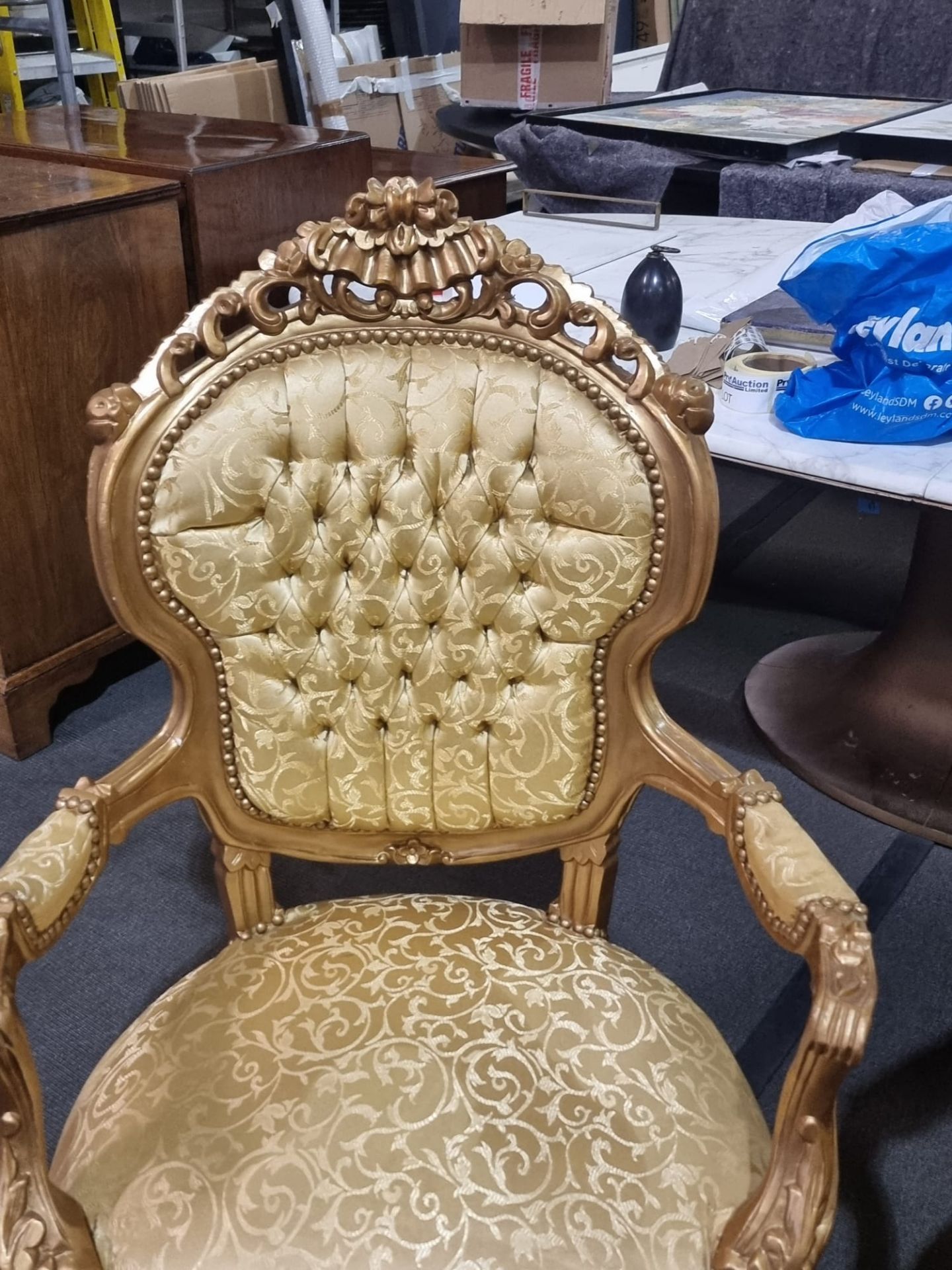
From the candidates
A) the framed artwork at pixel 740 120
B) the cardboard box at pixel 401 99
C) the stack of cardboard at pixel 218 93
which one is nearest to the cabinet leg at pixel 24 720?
the stack of cardboard at pixel 218 93

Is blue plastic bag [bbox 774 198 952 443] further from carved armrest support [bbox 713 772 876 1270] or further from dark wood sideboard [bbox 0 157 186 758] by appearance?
dark wood sideboard [bbox 0 157 186 758]

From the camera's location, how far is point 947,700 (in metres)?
1.72

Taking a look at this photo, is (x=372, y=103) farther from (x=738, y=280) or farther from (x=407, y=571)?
(x=407, y=571)

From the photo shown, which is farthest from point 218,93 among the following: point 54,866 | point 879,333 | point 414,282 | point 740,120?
point 54,866

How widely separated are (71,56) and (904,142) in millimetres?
A: 2614

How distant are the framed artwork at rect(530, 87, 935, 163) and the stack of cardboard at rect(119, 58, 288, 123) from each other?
2.93ft

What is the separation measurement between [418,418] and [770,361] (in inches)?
27.8

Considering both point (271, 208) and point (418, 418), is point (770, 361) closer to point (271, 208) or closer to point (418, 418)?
point (418, 418)

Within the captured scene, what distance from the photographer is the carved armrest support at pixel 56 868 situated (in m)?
0.78

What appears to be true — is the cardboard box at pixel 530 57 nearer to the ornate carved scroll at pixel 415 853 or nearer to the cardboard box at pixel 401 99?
the cardboard box at pixel 401 99

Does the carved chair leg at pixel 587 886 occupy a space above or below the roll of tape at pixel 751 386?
below

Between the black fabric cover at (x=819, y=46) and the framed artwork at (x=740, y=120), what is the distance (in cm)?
35

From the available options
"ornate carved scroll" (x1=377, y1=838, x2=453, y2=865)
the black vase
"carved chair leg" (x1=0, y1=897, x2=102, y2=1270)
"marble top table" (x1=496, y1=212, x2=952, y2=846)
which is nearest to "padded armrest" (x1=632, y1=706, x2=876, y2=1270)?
"ornate carved scroll" (x1=377, y1=838, x2=453, y2=865)

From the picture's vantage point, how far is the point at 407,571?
3.11 feet
